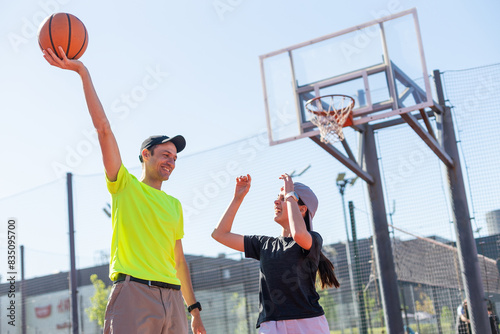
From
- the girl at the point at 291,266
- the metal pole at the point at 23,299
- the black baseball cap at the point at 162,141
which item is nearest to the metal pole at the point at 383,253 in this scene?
the girl at the point at 291,266

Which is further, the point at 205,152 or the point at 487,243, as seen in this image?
the point at 205,152

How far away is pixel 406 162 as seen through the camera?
27.0 ft

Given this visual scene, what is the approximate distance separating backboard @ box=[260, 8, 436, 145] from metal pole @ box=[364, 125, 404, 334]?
44.5 inches

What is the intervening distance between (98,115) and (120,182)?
1.47 ft

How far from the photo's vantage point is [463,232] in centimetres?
773

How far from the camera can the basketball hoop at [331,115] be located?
745cm

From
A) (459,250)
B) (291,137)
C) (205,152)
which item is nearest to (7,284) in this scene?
(205,152)

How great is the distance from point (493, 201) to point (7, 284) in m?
8.79

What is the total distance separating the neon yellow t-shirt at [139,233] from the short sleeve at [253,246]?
1.51 feet

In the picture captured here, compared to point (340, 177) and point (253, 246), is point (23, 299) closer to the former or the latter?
point (340, 177)

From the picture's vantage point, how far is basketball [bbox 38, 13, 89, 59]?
321cm

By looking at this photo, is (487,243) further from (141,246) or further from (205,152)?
(141,246)

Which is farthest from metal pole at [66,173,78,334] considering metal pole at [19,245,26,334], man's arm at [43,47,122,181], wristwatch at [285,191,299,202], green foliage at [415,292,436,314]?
green foliage at [415,292,436,314]

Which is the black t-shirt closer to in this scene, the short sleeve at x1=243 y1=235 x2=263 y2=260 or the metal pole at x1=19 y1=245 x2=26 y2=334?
the short sleeve at x1=243 y1=235 x2=263 y2=260
